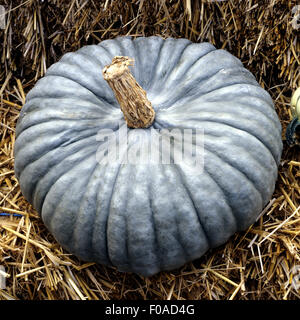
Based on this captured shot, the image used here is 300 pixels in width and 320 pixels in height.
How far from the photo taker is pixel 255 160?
7.64 feet

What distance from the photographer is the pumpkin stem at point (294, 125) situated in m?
2.77


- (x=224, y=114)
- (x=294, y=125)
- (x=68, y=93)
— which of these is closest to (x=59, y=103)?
(x=68, y=93)

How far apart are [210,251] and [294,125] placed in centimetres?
101

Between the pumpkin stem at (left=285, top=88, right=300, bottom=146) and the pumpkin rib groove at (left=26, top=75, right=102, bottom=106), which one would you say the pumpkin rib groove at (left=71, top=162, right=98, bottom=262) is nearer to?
the pumpkin rib groove at (left=26, top=75, right=102, bottom=106)

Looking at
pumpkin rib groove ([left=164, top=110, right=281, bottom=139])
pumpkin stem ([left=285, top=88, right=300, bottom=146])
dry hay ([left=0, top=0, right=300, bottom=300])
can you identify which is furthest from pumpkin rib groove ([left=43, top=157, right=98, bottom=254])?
pumpkin stem ([left=285, top=88, right=300, bottom=146])

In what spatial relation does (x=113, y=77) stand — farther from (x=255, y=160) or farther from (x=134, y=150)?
(x=255, y=160)

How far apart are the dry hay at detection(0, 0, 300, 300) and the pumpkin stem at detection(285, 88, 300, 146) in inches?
4.1

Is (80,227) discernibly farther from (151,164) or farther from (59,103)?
(59,103)

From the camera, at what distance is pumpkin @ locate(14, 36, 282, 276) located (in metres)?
2.21

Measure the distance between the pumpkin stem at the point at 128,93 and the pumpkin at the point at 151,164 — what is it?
25 mm

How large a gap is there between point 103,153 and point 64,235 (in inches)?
20.5

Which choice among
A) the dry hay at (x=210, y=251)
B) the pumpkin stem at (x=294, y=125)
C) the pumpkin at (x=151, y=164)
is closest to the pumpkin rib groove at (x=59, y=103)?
the pumpkin at (x=151, y=164)

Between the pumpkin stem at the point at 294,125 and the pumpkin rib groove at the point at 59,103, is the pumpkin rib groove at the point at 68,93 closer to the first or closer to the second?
the pumpkin rib groove at the point at 59,103

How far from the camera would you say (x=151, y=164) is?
2.23 meters
